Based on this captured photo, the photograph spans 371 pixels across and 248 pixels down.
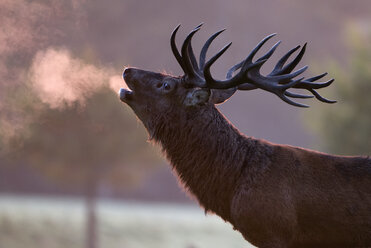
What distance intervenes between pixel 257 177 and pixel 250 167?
193mm

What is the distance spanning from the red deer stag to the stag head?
0.04ft

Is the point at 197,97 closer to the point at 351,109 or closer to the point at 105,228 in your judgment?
the point at 351,109

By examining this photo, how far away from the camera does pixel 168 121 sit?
709 cm

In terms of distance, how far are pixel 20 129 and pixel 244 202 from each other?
1315cm

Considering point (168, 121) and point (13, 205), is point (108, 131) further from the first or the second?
point (168, 121)

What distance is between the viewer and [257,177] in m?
6.45

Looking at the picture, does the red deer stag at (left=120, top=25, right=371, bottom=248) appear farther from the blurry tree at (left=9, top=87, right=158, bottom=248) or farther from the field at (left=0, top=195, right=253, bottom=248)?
the field at (left=0, top=195, right=253, bottom=248)

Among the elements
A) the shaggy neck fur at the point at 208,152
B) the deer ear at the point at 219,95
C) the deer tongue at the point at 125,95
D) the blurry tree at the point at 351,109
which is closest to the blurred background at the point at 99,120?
the blurry tree at the point at 351,109

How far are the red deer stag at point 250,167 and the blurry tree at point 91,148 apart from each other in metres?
10.2

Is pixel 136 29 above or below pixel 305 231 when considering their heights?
above

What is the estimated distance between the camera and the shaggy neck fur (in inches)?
261

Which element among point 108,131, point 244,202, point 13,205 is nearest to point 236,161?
point 244,202

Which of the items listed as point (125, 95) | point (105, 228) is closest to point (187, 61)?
point (125, 95)

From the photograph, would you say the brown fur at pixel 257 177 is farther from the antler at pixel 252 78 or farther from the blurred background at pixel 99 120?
the blurred background at pixel 99 120
